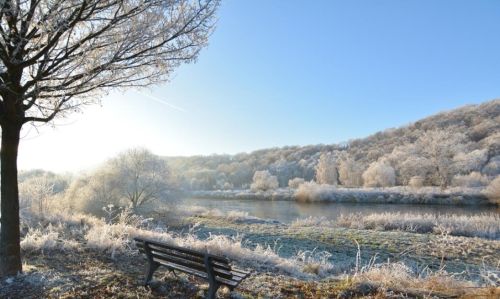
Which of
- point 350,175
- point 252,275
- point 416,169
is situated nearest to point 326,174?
point 350,175

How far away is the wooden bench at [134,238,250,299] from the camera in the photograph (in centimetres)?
444

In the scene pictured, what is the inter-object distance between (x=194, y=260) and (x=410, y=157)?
170 feet

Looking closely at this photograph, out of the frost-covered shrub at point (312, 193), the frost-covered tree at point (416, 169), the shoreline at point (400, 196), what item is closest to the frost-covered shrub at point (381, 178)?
the frost-covered tree at point (416, 169)

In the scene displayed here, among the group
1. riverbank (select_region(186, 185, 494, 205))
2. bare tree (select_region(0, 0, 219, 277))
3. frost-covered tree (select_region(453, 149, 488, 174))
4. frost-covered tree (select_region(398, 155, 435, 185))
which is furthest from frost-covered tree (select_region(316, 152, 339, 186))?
A: bare tree (select_region(0, 0, 219, 277))

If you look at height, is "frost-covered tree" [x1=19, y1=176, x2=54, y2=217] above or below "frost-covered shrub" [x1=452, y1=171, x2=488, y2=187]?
above

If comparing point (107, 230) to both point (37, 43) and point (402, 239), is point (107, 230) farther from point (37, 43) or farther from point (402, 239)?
point (402, 239)

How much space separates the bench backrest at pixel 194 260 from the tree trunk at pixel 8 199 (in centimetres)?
197

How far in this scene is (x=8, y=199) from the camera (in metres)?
5.41

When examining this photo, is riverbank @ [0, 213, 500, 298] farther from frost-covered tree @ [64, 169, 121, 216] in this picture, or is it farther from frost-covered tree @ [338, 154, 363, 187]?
frost-covered tree @ [338, 154, 363, 187]

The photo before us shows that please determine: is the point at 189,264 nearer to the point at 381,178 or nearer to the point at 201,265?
the point at 201,265

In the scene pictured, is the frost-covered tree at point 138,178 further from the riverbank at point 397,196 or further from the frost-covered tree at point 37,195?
the frost-covered tree at point 37,195

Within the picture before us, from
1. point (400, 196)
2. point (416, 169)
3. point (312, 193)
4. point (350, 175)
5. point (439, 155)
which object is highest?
point (439, 155)

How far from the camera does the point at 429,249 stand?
12180 millimetres

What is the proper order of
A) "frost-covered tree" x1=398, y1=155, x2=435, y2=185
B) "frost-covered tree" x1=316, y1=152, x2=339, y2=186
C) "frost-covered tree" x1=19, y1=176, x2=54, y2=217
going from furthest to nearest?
"frost-covered tree" x1=316, y1=152, x2=339, y2=186, "frost-covered tree" x1=398, y1=155, x2=435, y2=185, "frost-covered tree" x1=19, y1=176, x2=54, y2=217
